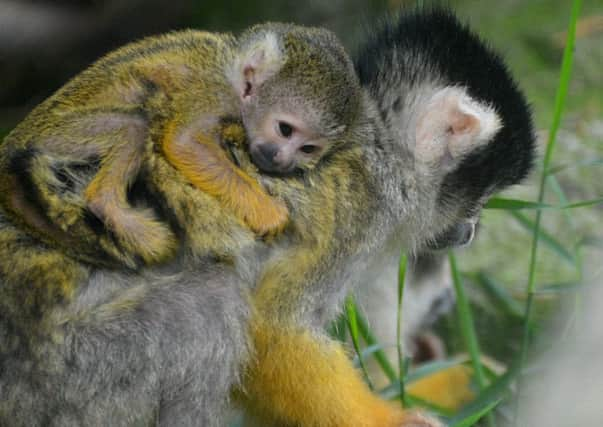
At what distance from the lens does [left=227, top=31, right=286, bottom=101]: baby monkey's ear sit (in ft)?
9.80

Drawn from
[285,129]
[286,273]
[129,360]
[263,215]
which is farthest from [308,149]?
[129,360]

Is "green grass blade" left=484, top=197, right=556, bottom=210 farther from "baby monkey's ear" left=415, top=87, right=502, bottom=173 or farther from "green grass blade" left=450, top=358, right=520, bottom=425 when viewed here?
"green grass blade" left=450, top=358, right=520, bottom=425

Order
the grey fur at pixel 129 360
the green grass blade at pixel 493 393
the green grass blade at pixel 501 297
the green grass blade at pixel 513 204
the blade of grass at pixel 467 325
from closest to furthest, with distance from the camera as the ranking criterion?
the grey fur at pixel 129 360 < the green grass blade at pixel 513 204 < the green grass blade at pixel 493 393 < the blade of grass at pixel 467 325 < the green grass blade at pixel 501 297

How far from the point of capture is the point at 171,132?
2.87 m

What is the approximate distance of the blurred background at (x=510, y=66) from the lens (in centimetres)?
493

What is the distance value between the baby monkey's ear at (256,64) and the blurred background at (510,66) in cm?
146

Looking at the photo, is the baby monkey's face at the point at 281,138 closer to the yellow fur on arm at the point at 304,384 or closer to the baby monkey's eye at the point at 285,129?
the baby monkey's eye at the point at 285,129

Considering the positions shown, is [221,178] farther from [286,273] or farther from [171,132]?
[286,273]

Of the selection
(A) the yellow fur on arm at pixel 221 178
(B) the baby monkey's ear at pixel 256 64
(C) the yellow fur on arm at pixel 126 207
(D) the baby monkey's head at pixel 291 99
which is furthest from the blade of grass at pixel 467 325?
(C) the yellow fur on arm at pixel 126 207

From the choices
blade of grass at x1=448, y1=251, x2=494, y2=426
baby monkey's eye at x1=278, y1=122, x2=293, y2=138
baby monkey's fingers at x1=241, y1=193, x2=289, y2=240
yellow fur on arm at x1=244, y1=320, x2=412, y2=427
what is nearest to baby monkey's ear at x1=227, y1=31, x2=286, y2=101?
baby monkey's eye at x1=278, y1=122, x2=293, y2=138

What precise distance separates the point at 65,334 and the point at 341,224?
90 centimetres

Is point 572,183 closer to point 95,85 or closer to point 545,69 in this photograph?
point 545,69

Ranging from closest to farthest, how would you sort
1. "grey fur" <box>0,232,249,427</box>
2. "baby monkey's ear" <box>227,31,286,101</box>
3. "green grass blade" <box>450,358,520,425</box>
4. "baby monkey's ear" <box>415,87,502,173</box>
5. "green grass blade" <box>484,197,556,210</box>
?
"grey fur" <box>0,232,249,427</box> < "baby monkey's ear" <box>227,31,286,101</box> < "baby monkey's ear" <box>415,87,502,173</box> < "green grass blade" <box>484,197,556,210</box> < "green grass blade" <box>450,358,520,425</box>

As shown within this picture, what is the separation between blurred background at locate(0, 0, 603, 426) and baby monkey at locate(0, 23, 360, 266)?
144 centimetres
